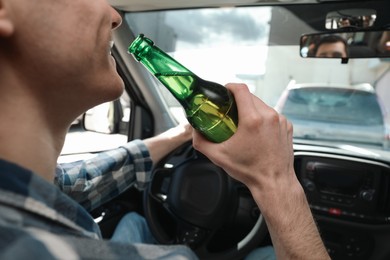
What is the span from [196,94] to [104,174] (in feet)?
2.25

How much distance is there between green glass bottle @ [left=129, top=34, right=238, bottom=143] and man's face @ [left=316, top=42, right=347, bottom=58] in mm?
1039

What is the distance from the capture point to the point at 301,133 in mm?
2223

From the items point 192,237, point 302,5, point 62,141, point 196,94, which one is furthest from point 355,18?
point 62,141

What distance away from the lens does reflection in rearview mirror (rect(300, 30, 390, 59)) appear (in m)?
1.64

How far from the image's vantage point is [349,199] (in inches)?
65.7

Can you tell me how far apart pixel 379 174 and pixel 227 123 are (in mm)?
1069

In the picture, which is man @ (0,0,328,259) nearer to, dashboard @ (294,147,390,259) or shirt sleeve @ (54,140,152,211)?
shirt sleeve @ (54,140,152,211)

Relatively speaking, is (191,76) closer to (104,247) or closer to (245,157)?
(245,157)


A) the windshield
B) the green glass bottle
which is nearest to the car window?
the windshield

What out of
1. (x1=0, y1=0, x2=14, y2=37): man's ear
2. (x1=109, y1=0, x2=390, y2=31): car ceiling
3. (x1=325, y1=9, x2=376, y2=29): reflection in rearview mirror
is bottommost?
(x1=0, y1=0, x2=14, y2=37): man's ear

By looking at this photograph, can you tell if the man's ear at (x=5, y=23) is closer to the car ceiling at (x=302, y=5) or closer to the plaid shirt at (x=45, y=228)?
the plaid shirt at (x=45, y=228)

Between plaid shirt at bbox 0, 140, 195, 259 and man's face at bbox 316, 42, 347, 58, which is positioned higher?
man's face at bbox 316, 42, 347, 58

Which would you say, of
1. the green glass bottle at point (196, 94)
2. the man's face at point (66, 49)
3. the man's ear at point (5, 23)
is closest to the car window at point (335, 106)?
the green glass bottle at point (196, 94)

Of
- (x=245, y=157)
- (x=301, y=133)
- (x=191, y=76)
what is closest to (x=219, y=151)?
(x=245, y=157)
